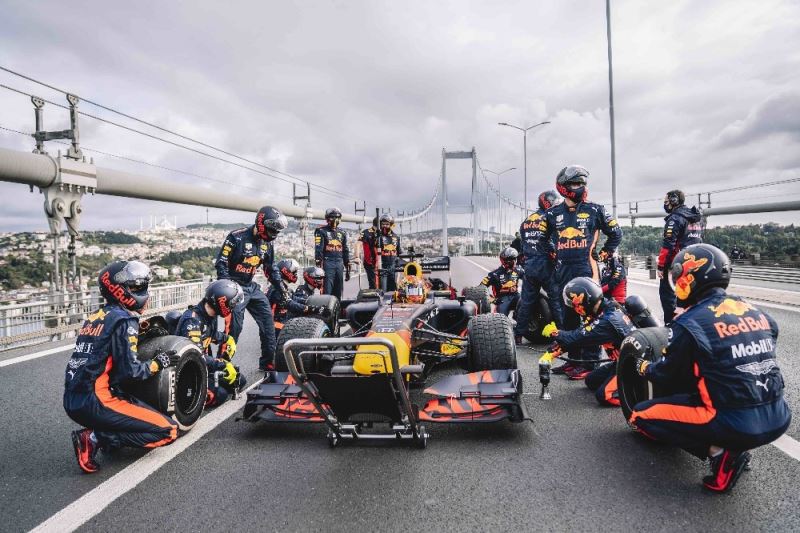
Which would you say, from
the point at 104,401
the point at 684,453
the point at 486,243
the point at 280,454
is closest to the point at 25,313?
the point at 104,401

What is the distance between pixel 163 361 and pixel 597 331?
3678mm

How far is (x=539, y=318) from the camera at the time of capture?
7504 mm

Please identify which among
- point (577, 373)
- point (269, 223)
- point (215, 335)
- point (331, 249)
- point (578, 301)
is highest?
point (269, 223)

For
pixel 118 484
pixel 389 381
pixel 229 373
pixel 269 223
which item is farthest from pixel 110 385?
pixel 269 223

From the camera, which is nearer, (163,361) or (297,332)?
(163,361)

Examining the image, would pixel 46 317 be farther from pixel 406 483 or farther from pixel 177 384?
pixel 406 483

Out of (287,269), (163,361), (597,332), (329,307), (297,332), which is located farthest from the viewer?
(287,269)

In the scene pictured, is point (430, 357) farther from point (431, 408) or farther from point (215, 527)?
point (215, 527)

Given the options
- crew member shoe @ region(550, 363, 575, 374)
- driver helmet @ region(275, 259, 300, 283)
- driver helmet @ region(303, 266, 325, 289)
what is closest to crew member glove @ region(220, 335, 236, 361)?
driver helmet @ region(275, 259, 300, 283)

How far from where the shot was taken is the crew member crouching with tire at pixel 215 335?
4.55 meters

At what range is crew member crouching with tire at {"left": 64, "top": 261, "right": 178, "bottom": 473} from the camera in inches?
132

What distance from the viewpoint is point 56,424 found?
13.8 ft

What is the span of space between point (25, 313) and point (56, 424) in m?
4.87

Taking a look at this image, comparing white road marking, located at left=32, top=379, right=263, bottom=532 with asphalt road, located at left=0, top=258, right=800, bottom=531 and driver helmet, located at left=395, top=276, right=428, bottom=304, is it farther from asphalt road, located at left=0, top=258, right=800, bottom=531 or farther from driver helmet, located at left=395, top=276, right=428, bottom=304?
driver helmet, located at left=395, top=276, right=428, bottom=304
